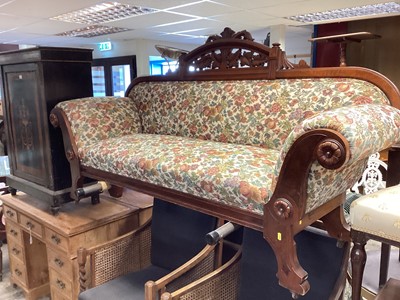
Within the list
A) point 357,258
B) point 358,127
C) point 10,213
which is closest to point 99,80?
point 10,213

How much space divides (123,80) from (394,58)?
17.1 ft

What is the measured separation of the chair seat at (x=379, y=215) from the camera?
4.67ft

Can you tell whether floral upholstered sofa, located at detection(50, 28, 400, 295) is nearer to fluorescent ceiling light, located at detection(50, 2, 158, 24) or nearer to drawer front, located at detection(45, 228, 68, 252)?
drawer front, located at detection(45, 228, 68, 252)

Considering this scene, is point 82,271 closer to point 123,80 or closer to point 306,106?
point 306,106

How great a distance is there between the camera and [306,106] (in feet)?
5.39

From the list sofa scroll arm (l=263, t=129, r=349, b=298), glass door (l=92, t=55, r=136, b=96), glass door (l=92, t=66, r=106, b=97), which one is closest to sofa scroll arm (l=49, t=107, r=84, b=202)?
sofa scroll arm (l=263, t=129, r=349, b=298)

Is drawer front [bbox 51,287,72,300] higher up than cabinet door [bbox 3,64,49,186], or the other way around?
cabinet door [bbox 3,64,49,186]

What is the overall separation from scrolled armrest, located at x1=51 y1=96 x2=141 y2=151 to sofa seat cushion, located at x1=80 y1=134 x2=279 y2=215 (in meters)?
0.09

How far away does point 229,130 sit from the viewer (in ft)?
6.38

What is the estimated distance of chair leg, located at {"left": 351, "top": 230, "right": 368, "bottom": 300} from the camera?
1.51 meters

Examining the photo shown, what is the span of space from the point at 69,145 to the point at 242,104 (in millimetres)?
1010

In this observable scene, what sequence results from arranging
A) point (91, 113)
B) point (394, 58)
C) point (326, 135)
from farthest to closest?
point (394, 58) → point (91, 113) → point (326, 135)

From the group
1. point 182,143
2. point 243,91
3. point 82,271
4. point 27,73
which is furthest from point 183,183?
point 27,73

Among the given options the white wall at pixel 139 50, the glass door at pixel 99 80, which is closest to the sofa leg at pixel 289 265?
the white wall at pixel 139 50
